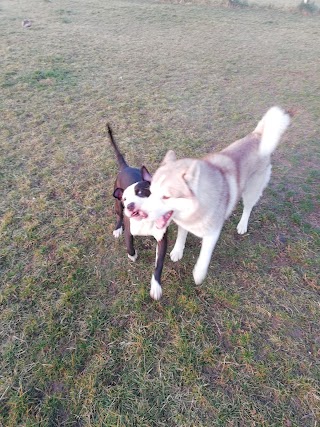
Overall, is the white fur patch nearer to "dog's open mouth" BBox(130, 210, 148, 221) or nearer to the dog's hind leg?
the dog's hind leg

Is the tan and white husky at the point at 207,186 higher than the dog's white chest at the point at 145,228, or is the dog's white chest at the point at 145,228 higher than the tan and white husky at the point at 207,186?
the tan and white husky at the point at 207,186

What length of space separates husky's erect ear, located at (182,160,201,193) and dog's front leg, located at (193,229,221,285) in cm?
45

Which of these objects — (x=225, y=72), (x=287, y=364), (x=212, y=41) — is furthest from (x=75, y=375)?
(x=212, y=41)

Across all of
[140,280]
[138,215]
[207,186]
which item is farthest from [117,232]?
[207,186]

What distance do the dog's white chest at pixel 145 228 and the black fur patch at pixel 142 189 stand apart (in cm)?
19

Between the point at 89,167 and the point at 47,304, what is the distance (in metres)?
1.84

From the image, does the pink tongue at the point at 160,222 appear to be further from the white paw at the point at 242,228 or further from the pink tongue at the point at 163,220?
the white paw at the point at 242,228

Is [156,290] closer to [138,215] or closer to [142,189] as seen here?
[138,215]

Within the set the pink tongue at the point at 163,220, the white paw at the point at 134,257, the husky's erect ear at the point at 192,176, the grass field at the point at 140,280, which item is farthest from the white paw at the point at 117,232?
the husky's erect ear at the point at 192,176

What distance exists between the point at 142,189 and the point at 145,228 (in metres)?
0.30

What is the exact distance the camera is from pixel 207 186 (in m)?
2.10

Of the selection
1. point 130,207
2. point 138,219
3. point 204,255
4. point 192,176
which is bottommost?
point 204,255

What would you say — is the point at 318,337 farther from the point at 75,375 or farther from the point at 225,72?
the point at 225,72

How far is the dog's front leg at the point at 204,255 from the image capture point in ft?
7.43
